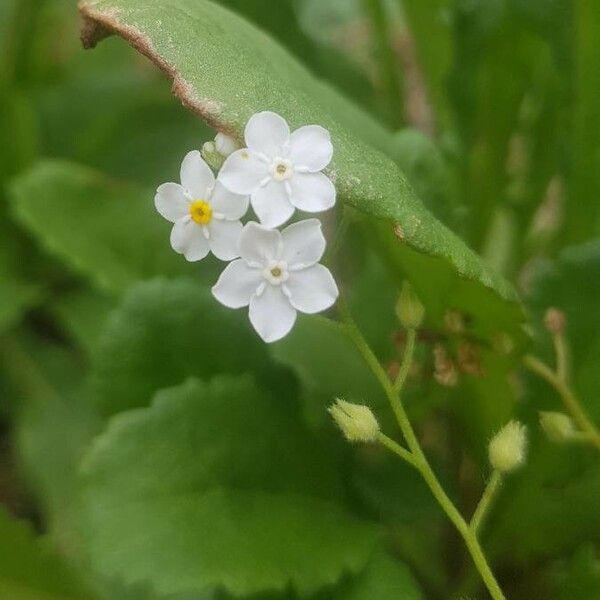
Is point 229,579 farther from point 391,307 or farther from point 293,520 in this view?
point 391,307

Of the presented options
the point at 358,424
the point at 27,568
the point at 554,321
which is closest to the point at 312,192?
the point at 358,424

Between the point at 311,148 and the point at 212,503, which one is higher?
the point at 311,148

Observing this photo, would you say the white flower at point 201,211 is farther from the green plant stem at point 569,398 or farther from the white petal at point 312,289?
the green plant stem at point 569,398

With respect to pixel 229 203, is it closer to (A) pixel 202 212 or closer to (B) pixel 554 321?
(A) pixel 202 212

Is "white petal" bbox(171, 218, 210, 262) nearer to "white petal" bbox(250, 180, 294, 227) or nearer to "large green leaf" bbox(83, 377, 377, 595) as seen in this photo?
"white petal" bbox(250, 180, 294, 227)

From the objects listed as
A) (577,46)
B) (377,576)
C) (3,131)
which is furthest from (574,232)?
(3,131)

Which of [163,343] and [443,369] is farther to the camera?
[163,343]
